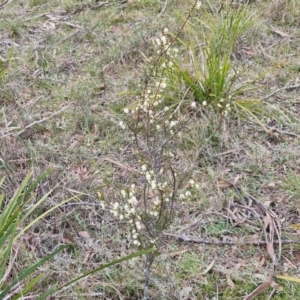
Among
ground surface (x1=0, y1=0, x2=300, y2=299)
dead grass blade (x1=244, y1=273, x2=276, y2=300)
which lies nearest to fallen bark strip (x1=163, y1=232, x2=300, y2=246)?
ground surface (x1=0, y1=0, x2=300, y2=299)

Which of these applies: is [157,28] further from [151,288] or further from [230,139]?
[151,288]

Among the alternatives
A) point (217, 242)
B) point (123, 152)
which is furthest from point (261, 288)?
point (123, 152)

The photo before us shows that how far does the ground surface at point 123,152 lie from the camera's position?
6.74ft

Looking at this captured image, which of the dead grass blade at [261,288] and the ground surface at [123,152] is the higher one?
the ground surface at [123,152]

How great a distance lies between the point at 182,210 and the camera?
236cm

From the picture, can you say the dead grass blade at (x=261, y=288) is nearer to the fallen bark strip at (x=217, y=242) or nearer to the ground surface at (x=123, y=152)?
the ground surface at (x=123, y=152)

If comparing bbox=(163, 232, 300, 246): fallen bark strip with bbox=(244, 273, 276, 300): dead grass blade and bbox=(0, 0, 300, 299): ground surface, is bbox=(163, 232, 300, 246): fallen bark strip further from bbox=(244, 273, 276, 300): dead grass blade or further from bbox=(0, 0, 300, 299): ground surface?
bbox=(244, 273, 276, 300): dead grass blade

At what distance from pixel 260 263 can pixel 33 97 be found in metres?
2.01

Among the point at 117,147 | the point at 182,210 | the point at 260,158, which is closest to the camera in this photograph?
the point at 182,210

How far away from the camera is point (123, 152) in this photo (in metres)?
2.79

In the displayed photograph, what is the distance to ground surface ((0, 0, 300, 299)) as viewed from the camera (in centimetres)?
205

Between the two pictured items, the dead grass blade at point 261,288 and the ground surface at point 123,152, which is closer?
the dead grass blade at point 261,288

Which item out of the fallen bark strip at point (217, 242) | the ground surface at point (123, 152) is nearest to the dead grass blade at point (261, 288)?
the ground surface at point (123, 152)

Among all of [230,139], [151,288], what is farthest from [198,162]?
[151,288]
